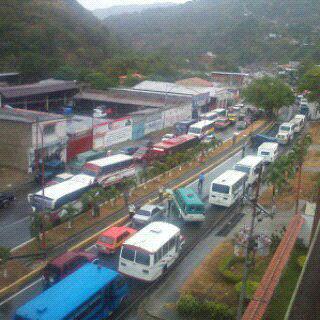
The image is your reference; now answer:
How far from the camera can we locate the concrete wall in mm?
12820

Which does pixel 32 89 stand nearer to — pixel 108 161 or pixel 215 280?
pixel 108 161

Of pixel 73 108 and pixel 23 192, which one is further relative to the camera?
pixel 73 108

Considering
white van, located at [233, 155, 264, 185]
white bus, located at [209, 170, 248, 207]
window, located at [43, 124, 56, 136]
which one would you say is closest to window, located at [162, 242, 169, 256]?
white bus, located at [209, 170, 248, 207]

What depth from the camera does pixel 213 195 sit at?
35.0 ft

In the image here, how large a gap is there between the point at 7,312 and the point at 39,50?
30.6 meters

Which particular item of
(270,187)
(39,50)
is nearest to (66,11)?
(39,50)

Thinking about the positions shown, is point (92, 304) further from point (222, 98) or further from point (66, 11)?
point (66, 11)

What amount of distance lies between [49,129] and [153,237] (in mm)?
7249

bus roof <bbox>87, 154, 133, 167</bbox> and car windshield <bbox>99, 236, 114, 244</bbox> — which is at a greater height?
bus roof <bbox>87, 154, 133, 167</bbox>

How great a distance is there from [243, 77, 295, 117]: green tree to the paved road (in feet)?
45.0

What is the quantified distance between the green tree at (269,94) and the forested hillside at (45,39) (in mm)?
14579

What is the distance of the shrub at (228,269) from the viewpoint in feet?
23.2

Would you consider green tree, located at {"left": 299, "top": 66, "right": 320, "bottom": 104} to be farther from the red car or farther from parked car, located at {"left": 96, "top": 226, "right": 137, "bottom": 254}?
parked car, located at {"left": 96, "top": 226, "right": 137, "bottom": 254}

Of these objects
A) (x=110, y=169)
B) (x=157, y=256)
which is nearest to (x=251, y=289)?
(x=157, y=256)
